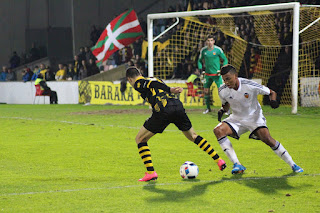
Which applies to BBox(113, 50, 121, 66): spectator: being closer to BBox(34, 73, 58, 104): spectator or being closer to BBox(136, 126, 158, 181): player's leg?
BBox(34, 73, 58, 104): spectator

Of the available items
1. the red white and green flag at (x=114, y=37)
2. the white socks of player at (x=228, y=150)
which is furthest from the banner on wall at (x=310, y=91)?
the white socks of player at (x=228, y=150)

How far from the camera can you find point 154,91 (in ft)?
23.0

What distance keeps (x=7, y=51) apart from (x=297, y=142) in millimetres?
26851

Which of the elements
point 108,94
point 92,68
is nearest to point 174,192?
point 108,94

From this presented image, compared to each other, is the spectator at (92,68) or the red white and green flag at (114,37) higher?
the red white and green flag at (114,37)

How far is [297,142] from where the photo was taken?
10219 millimetres

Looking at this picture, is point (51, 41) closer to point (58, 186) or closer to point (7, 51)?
point (7, 51)

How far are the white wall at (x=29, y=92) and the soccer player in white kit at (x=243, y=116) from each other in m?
17.8

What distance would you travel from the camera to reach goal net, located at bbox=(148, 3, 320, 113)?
1769 cm

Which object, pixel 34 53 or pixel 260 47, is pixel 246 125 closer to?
pixel 260 47

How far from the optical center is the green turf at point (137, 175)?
5.52 metres

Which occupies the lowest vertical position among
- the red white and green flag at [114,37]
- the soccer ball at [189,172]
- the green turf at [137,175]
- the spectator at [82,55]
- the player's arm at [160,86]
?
the green turf at [137,175]

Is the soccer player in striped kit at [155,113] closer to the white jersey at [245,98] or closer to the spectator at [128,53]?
the white jersey at [245,98]

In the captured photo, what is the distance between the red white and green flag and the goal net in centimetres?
189
